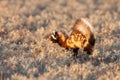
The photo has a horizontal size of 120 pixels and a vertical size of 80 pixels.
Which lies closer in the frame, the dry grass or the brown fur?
the dry grass

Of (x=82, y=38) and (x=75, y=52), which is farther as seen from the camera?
(x=75, y=52)

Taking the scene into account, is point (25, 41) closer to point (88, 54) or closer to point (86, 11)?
point (88, 54)

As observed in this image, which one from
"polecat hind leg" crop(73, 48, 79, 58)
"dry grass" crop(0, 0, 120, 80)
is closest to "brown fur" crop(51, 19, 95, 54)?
"polecat hind leg" crop(73, 48, 79, 58)

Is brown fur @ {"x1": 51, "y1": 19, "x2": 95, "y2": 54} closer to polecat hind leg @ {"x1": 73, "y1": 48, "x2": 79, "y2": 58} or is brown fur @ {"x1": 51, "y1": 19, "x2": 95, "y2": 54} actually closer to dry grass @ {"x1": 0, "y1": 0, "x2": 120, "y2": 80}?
polecat hind leg @ {"x1": 73, "y1": 48, "x2": 79, "y2": 58}

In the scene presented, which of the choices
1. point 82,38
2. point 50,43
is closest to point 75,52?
point 82,38

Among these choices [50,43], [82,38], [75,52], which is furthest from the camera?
[50,43]

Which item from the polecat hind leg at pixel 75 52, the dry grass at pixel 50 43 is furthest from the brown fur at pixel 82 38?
the dry grass at pixel 50 43

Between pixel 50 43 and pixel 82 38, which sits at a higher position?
pixel 50 43

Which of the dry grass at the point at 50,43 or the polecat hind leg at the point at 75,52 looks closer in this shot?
the dry grass at the point at 50,43

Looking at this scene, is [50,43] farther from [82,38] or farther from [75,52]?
[82,38]

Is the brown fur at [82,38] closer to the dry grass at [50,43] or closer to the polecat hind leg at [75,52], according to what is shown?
the polecat hind leg at [75,52]
